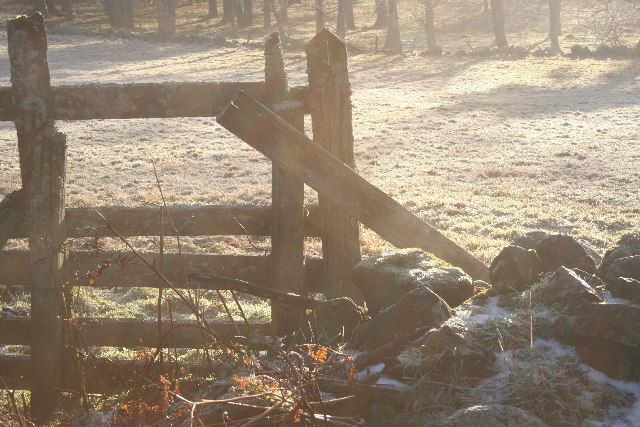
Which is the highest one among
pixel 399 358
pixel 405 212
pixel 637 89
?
pixel 405 212

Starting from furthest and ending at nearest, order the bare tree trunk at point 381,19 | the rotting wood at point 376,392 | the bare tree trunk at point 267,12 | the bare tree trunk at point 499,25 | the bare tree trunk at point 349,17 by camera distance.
Answer: the bare tree trunk at point 381,19 → the bare tree trunk at point 349,17 → the bare tree trunk at point 267,12 → the bare tree trunk at point 499,25 → the rotting wood at point 376,392

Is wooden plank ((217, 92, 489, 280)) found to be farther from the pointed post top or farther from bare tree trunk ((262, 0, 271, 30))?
bare tree trunk ((262, 0, 271, 30))

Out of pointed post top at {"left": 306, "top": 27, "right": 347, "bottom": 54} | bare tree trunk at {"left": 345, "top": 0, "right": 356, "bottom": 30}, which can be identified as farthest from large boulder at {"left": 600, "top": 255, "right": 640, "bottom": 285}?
bare tree trunk at {"left": 345, "top": 0, "right": 356, "bottom": 30}

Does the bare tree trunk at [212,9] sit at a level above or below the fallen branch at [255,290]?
above

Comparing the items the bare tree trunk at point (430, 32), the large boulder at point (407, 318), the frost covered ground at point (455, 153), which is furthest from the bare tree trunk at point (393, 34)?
the large boulder at point (407, 318)

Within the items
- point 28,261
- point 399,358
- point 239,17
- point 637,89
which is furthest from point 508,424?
point 239,17

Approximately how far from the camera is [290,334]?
478 centimetres

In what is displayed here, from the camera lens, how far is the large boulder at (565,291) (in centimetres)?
390

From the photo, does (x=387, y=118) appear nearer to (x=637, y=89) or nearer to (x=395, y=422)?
(x=637, y=89)

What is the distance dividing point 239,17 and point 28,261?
188 ft

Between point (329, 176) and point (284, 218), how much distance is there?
15.7 inches

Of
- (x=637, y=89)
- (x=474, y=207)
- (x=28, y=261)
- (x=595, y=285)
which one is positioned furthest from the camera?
(x=637, y=89)

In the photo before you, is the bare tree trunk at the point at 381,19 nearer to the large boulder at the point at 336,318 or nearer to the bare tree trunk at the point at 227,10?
the bare tree trunk at the point at 227,10

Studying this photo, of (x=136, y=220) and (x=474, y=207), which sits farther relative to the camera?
(x=474, y=207)
